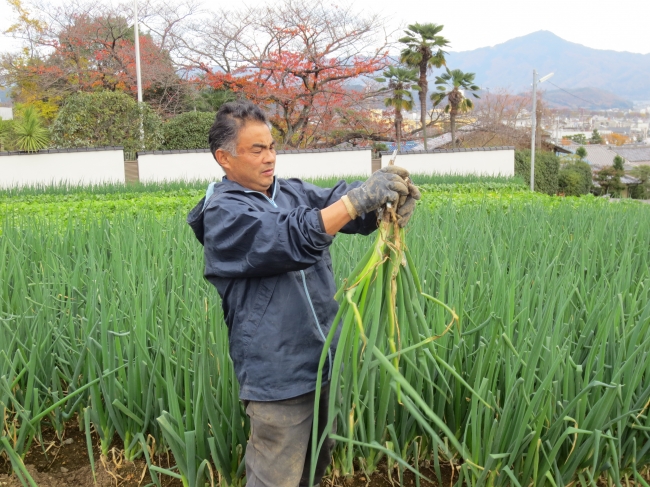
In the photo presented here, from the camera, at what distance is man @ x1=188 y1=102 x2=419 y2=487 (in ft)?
4.10

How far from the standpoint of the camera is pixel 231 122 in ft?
4.76

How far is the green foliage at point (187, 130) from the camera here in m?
15.2

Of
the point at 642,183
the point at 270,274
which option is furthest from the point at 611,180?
the point at 270,274

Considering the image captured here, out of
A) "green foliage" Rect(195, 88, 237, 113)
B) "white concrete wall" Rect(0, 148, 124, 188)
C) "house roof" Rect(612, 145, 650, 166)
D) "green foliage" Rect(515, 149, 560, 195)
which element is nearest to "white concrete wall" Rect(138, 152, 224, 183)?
"white concrete wall" Rect(0, 148, 124, 188)

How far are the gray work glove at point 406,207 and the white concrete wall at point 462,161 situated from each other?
40.4 feet

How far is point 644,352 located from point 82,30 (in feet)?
61.6

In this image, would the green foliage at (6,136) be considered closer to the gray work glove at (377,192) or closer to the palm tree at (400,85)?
the palm tree at (400,85)

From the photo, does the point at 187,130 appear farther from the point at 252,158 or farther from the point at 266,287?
the point at 266,287

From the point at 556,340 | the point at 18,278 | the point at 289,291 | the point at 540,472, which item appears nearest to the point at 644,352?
the point at 556,340

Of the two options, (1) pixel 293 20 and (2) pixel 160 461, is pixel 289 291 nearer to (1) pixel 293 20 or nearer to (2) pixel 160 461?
(2) pixel 160 461

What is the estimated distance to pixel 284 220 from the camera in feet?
4.15

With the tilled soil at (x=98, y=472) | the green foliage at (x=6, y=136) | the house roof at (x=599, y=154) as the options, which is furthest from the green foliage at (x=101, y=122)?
the house roof at (x=599, y=154)

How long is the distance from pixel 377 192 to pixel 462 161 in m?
12.9

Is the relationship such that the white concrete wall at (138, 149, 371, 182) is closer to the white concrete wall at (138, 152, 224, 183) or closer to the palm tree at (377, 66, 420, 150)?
the white concrete wall at (138, 152, 224, 183)
